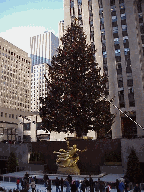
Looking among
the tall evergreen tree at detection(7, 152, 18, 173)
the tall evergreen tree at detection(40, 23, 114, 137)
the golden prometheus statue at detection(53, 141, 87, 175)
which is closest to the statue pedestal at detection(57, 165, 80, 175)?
the golden prometheus statue at detection(53, 141, 87, 175)

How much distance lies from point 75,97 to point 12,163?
447 inches

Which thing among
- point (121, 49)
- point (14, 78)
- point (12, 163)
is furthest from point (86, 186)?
point (14, 78)

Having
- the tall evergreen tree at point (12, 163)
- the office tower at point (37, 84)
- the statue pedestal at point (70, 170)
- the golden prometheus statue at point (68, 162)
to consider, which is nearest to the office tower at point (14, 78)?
the office tower at point (37, 84)

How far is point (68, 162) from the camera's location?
2462 cm

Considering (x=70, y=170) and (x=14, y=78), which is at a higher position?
(x=14, y=78)

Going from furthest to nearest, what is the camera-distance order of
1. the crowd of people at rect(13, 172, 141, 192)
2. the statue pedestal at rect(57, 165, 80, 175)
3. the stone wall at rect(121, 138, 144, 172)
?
1. the statue pedestal at rect(57, 165, 80, 175)
2. the stone wall at rect(121, 138, 144, 172)
3. the crowd of people at rect(13, 172, 141, 192)

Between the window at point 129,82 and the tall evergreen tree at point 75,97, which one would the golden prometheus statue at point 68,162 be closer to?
the tall evergreen tree at point 75,97

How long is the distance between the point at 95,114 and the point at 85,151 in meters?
4.88

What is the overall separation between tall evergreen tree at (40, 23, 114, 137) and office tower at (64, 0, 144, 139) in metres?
21.9

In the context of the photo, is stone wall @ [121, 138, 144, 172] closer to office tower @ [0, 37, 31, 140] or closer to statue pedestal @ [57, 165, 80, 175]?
statue pedestal @ [57, 165, 80, 175]

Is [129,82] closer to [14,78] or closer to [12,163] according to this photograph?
[12,163]

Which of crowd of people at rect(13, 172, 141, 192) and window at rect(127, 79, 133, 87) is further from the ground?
window at rect(127, 79, 133, 87)

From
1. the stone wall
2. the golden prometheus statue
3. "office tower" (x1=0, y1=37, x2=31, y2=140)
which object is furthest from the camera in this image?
"office tower" (x1=0, y1=37, x2=31, y2=140)

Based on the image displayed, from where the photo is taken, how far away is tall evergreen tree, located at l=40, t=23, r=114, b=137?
Result: 27.8 metres
